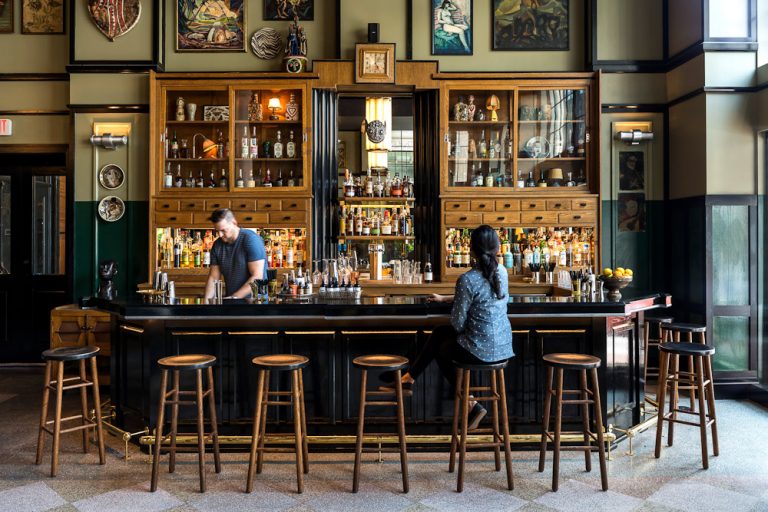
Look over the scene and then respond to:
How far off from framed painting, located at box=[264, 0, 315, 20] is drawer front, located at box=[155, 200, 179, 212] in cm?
249

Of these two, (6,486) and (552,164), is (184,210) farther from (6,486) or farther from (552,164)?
(552,164)

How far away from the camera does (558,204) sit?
22.9 ft

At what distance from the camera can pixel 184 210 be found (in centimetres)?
690

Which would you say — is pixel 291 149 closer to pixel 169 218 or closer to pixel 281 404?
pixel 169 218

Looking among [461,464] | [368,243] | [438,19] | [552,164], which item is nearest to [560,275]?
[552,164]

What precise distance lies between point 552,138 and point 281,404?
489 cm

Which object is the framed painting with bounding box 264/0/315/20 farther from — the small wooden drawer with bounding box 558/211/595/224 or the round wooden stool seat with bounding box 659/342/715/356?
the round wooden stool seat with bounding box 659/342/715/356

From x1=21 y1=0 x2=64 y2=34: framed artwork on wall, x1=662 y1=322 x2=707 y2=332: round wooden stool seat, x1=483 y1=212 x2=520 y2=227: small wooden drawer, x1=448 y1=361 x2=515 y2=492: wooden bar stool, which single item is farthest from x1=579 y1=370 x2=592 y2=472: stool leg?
x1=21 y1=0 x2=64 y2=34: framed artwork on wall

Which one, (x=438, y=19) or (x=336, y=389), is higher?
(x=438, y=19)

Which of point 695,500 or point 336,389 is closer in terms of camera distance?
point 695,500

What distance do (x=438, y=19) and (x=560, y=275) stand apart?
3.39 m

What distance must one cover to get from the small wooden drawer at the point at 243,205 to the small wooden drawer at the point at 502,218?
2.66m

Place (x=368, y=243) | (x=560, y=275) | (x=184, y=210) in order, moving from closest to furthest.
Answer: (x=560, y=275)
(x=184, y=210)
(x=368, y=243)

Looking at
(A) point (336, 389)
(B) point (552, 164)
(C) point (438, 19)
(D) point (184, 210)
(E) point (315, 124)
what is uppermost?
(C) point (438, 19)
